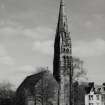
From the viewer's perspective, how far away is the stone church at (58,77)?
7725cm

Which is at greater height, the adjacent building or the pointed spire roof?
the pointed spire roof

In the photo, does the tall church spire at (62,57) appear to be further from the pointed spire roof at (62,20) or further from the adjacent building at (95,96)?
the adjacent building at (95,96)

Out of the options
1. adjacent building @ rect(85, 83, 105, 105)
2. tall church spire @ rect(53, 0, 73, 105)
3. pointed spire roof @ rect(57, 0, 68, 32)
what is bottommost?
adjacent building @ rect(85, 83, 105, 105)

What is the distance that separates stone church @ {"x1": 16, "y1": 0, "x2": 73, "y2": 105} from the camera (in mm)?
77250

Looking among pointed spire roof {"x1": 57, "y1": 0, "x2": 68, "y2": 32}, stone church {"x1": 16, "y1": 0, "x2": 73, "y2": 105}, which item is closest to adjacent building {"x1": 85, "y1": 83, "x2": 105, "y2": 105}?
stone church {"x1": 16, "y1": 0, "x2": 73, "y2": 105}

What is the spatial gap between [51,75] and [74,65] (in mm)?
29955

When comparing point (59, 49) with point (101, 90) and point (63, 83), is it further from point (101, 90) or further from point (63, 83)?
point (101, 90)

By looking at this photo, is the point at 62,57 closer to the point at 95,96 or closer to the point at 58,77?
the point at 58,77

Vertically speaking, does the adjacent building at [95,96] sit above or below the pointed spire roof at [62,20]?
below

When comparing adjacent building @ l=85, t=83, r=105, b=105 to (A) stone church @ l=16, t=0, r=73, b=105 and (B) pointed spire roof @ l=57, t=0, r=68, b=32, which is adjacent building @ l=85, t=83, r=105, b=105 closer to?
(A) stone church @ l=16, t=0, r=73, b=105

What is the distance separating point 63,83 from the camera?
267 ft

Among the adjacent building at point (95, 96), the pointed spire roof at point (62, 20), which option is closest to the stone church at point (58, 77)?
the pointed spire roof at point (62, 20)

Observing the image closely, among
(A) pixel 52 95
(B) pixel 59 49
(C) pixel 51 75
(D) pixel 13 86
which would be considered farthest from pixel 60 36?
(D) pixel 13 86

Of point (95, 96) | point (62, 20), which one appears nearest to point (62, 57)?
point (62, 20)
